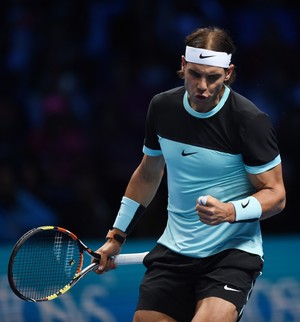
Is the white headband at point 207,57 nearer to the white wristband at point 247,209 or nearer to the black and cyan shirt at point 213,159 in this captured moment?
the black and cyan shirt at point 213,159

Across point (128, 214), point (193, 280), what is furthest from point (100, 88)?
point (193, 280)

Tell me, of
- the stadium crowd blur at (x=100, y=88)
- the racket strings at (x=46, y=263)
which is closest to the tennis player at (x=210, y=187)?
the racket strings at (x=46, y=263)

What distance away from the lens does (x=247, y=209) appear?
506 centimetres

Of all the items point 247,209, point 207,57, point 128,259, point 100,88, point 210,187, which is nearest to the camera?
point 247,209

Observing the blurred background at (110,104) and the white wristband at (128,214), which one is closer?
the white wristband at (128,214)

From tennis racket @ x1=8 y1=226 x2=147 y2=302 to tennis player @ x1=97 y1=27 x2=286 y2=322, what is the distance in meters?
0.36

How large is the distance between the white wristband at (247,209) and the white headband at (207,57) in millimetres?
726

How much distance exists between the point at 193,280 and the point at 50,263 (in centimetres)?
86

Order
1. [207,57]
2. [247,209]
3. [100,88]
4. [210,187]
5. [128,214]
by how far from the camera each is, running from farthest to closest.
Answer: [100,88]
[128,214]
[210,187]
[207,57]
[247,209]

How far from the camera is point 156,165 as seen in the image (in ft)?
18.8

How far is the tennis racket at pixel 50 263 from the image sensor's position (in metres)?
5.51

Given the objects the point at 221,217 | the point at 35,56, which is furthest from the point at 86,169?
the point at 221,217

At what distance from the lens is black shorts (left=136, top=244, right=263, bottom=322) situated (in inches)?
205

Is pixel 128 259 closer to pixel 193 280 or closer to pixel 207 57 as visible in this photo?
pixel 193 280
